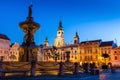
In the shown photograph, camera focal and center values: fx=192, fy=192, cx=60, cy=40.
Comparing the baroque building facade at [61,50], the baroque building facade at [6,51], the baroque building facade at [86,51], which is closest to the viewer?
the baroque building facade at [86,51]

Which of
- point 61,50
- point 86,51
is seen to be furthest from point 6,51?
point 86,51

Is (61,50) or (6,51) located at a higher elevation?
(61,50)

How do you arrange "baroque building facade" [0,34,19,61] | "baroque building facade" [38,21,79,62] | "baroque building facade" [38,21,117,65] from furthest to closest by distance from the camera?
1. "baroque building facade" [38,21,79,62]
2. "baroque building facade" [0,34,19,61]
3. "baroque building facade" [38,21,117,65]

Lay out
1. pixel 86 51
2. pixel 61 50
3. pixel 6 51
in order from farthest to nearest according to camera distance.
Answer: pixel 61 50 < pixel 86 51 < pixel 6 51

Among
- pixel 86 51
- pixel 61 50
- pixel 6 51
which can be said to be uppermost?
pixel 61 50

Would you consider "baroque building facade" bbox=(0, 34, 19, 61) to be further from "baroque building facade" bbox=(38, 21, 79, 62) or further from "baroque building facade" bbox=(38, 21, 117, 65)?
"baroque building facade" bbox=(38, 21, 79, 62)

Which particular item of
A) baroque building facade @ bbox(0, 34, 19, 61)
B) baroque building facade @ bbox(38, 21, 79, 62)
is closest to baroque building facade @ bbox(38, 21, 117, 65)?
baroque building facade @ bbox(38, 21, 79, 62)

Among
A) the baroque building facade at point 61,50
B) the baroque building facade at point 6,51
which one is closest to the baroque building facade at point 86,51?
the baroque building facade at point 61,50

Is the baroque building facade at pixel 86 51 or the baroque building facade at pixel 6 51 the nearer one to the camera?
the baroque building facade at pixel 86 51

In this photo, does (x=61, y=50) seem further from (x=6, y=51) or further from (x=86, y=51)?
(x=6, y=51)

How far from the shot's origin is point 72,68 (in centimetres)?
2303

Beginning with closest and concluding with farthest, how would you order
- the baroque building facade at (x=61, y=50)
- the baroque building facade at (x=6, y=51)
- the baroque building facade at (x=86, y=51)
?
the baroque building facade at (x=86, y=51) → the baroque building facade at (x=6, y=51) → the baroque building facade at (x=61, y=50)

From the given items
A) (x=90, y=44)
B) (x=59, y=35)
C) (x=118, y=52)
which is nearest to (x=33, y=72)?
(x=118, y=52)

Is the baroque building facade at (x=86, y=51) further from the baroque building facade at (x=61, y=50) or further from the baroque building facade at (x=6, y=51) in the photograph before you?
the baroque building facade at (x=6, y=51)
